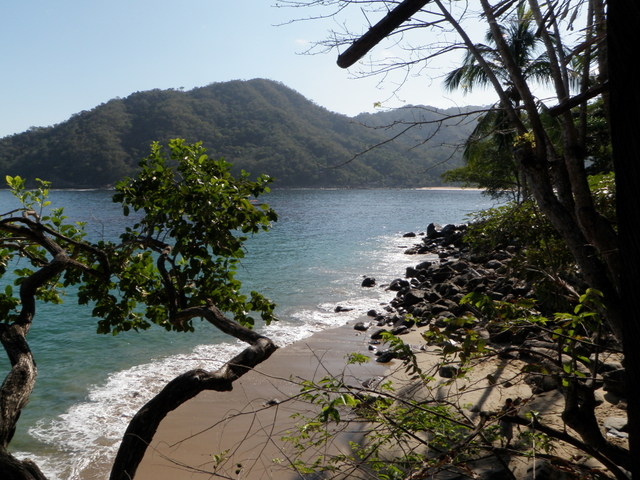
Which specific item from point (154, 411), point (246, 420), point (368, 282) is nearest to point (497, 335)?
point (154, 411)

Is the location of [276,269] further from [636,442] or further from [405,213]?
[405,213]

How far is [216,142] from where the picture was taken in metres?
105

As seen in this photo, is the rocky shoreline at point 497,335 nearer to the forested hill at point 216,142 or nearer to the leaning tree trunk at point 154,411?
the leaning tree trunk at point 154,411

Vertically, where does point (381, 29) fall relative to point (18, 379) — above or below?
above

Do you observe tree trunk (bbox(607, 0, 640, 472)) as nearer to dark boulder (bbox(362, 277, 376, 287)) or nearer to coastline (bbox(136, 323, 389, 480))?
coastline (bbox(136, 323, 389, 480))

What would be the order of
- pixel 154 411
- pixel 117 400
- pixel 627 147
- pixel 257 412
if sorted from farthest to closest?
pixel 117 400, pixel 257 412, pixel 154 411, pixel 627 147

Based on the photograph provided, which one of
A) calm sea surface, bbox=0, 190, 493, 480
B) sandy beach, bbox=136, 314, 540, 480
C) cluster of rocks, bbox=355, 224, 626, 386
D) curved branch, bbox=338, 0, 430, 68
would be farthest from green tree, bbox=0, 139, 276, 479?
cluster of rocks, bbox=355, 224, 626, 386

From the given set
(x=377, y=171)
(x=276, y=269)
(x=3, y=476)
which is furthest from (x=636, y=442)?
(x=377, y=171)

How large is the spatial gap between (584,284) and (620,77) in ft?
8.09

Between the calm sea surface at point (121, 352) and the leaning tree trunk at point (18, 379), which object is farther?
the calm sea surface at point (121, 352)

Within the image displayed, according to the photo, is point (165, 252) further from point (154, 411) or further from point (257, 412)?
point (257, 412)

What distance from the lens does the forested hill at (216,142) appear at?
86188mm

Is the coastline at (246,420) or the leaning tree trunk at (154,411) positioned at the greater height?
the leaning tree trunk at (154,411)

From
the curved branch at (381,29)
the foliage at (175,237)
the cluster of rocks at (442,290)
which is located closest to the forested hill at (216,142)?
the cluster of rocks at (442,290)
